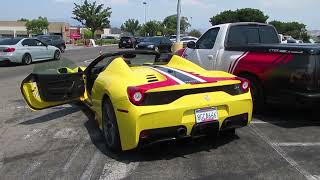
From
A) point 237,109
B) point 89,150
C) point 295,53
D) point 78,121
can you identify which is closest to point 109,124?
point 89,150

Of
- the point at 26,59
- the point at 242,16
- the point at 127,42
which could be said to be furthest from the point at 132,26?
the point at 26,59

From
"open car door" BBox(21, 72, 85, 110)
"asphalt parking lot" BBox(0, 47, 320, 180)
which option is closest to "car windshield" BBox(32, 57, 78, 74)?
"open car door" BBox(21, 72, 85, 110)

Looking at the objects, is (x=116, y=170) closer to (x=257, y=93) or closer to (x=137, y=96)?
(x=137, y=96)

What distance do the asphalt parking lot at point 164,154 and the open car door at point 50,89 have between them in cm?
44

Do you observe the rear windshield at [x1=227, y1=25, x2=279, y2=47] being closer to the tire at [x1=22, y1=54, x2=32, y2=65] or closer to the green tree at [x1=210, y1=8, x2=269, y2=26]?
the tire at [x1=22, y1=54, x2=32, y2=65]

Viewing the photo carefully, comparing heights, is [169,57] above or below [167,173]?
above

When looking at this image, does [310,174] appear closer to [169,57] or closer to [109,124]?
[109,124]

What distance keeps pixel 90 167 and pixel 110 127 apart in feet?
2.34

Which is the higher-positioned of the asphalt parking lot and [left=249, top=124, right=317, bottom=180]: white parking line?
[left=249, top=124, right=317, bottom=180]: white parking line

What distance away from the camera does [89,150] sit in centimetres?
618

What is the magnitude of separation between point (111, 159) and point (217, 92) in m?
1.58

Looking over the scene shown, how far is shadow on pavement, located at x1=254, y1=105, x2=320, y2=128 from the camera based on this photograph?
25.5 feet

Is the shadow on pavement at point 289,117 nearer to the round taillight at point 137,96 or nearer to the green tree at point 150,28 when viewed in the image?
the round taillight at point 137,96

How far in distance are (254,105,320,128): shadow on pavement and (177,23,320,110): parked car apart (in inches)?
12.9
